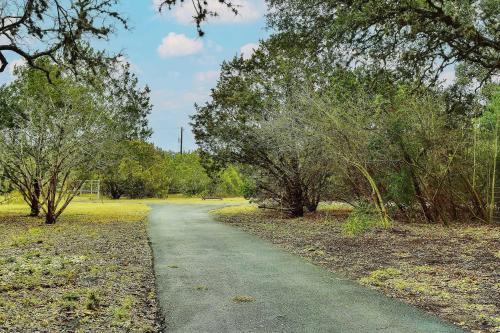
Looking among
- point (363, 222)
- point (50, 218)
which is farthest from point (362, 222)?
point (50, 218)

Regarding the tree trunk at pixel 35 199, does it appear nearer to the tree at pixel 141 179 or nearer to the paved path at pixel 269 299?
the paved path at pixel 269 299

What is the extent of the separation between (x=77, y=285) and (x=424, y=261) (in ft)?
19.3

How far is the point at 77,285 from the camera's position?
7.20m

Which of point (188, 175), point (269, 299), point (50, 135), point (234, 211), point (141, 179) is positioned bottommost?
point (269, 299)

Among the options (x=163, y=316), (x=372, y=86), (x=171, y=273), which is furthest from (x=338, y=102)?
(x=163, y=316)

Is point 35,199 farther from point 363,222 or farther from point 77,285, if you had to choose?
point 77,285

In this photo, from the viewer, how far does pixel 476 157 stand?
46.4 ft

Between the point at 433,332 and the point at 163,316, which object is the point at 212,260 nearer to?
the point at 163,316

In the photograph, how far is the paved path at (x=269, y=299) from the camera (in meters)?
5.11

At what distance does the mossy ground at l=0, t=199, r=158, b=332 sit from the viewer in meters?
5.27

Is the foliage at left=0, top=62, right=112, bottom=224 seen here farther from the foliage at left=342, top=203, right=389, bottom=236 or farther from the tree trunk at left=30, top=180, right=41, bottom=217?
the foliage at left=342, top=203, right=389, bottom=236

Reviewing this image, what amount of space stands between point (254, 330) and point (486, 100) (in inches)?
563

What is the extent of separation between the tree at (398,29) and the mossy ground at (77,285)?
6.74 meters

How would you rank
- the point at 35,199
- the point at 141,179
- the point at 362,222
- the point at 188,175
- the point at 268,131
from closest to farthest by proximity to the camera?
the point at 362,222 < the point at 268,131 < the point at 35,199 < the point at 141,179 < the point at 188,175
